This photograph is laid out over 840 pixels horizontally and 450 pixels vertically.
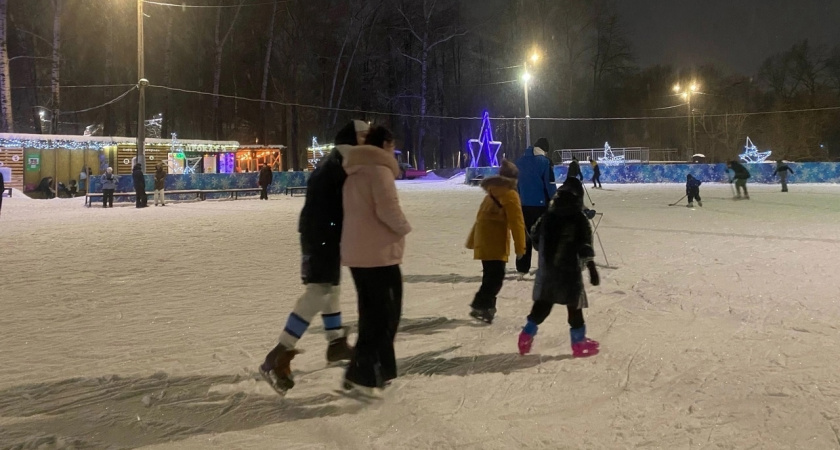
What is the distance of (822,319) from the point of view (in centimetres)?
527

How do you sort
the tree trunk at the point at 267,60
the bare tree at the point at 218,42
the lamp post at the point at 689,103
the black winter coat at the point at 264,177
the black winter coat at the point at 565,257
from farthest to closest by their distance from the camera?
1. the lamp post at the point at 689,103
2. the tree trunk at the point at 267,60
3. the bare tree at the point at 218,42
4. the black winter coat at the point at 264,177
5. the black winter coat at the point at 565,257

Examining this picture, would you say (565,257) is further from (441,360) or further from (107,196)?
(107,196)

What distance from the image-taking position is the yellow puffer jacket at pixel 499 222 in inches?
212

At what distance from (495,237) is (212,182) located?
22.8 meters

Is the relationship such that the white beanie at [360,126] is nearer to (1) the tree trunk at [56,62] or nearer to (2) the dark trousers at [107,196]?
(2) the dark trousers at [107,196]

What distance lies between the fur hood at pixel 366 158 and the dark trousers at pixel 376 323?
0.57 metres

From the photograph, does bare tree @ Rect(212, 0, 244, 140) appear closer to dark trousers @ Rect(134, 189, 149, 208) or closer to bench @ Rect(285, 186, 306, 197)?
bench @ Rect(285, 186, 306, 197)

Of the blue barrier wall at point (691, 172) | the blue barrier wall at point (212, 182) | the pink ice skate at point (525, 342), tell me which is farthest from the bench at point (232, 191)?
the pink ice skate at point (525, 342)

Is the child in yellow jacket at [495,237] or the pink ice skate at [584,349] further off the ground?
the child in yellow jacket at [495,237]

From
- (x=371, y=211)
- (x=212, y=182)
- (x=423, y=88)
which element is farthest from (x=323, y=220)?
(x=423, y=88)

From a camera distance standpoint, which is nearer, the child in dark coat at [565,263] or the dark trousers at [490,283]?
the child in dark coat at [565,263]

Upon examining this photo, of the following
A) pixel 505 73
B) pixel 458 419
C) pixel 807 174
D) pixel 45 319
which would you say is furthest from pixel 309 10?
pixel 458 419

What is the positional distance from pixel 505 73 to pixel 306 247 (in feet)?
144

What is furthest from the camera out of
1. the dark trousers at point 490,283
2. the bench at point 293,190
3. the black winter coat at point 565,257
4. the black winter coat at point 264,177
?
the bench at point 293,190
